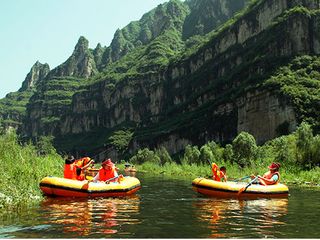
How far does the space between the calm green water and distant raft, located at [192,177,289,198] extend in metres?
1.41

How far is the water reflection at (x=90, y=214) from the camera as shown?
517 inches

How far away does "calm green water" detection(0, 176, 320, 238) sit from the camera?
12.5 meters

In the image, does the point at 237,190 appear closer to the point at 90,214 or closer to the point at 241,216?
the point at 241,216

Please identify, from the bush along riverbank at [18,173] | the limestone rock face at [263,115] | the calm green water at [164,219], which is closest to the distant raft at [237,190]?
the calm green water at [164,219]

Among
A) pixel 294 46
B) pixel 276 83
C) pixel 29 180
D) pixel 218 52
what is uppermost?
pixel 218 52

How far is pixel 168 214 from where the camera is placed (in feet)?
55.0

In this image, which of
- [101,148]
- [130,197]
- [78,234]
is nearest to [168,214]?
[78,234]

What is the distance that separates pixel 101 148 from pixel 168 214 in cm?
17531

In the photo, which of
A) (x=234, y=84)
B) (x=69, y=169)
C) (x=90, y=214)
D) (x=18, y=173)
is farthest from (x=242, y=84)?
(x=90, y=214)

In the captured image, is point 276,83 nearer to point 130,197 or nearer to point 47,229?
point 130,197

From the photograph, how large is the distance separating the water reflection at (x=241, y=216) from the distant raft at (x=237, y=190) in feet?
2.87

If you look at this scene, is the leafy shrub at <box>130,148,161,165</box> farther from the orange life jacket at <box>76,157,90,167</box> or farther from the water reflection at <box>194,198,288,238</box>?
the water reflection at <box>194,198,288,238</box>

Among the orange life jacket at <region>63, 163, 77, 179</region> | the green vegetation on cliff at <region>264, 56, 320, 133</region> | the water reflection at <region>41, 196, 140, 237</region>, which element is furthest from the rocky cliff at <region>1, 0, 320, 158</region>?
the water reflection at <region>41, 196, 140, 237</region>

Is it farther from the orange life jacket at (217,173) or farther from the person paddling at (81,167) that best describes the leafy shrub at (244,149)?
the person paddling at (81,167)
